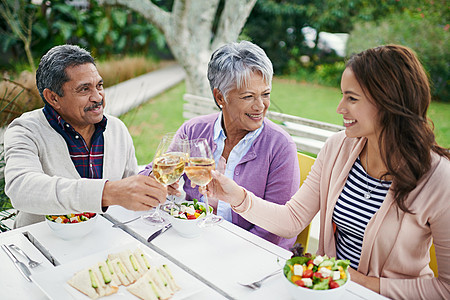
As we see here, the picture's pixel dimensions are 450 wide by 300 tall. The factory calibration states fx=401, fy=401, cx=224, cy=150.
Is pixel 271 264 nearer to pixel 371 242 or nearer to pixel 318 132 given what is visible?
pixel 371 242

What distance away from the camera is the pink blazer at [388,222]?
1.42m

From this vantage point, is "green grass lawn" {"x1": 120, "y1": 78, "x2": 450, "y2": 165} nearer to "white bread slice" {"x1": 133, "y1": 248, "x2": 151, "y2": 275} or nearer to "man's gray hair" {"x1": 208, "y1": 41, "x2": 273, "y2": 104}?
"man's gray hair" {"x1": 208, "y1": 41, "x2": 273, "y2": 104}

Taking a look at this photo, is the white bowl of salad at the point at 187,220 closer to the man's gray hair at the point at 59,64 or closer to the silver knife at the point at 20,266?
the silver knife at the point at 20,266

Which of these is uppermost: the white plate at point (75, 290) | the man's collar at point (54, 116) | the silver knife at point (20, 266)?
the man's collar at point (54, 116)

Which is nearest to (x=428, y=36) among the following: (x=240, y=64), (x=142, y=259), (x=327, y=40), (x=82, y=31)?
(x=327, y=40)

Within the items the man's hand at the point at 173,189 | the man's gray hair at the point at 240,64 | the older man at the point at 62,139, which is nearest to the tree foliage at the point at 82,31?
the older man at the point at 62,139

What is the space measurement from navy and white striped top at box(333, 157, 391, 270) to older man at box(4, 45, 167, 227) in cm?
90

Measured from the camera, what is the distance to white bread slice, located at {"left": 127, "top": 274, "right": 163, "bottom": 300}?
46.9 inches

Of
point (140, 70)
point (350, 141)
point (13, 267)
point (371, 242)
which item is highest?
point (350, 141)

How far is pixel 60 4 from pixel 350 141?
1030 centimetres

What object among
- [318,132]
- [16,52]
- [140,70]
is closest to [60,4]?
[16,52]

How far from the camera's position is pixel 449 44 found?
820 cm

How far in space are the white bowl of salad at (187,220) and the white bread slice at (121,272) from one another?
296 millimetres

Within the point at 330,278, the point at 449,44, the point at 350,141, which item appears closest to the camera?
the point at 330,278
